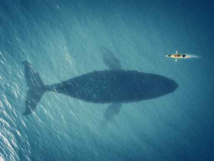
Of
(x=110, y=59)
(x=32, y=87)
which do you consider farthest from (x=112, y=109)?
(x=32, y=87)

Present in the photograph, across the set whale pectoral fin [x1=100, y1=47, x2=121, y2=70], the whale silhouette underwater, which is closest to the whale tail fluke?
the whale silhouette underwater

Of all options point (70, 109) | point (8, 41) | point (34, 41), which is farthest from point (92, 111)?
point (8, 41)

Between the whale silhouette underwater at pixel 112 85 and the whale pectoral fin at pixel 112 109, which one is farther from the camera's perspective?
the whale pectoral fin at pixel 112 109

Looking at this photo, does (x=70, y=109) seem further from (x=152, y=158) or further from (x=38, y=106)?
(x=152, y=158)

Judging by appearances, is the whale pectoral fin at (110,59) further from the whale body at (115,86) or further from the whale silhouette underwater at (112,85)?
the whale body at (115,86)

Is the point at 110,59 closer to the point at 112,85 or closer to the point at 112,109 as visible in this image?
the point at 112,85

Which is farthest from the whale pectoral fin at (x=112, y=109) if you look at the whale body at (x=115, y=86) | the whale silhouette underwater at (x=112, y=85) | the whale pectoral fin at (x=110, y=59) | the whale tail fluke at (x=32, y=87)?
the whale tail fluke at (x=32, y=87)
